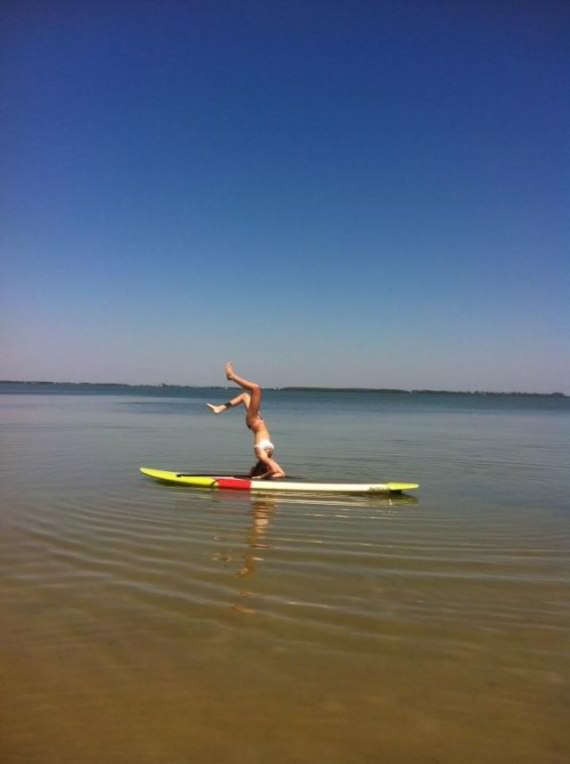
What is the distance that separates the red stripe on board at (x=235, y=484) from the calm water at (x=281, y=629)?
565mm

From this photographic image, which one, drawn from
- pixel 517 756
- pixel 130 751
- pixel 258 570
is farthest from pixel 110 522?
pixel 517 756

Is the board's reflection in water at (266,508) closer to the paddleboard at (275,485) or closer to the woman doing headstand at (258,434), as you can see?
the paddleboard at (275,485)

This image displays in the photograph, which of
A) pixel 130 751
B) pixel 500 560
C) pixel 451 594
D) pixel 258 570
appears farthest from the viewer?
pixel 500 560

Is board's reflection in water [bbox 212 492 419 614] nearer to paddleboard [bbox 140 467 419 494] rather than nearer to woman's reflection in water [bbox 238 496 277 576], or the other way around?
woman's reflection in water [bbox 238 496 277 576]

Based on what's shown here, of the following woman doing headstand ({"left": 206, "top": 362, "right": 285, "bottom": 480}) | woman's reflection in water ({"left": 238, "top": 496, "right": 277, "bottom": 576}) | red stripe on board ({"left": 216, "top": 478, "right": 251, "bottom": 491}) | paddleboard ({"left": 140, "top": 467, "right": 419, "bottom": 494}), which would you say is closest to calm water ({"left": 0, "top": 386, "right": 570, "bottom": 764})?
woman's reflection in water ({"left": 238, "top": 496, "right": 277, "bottom": 576})

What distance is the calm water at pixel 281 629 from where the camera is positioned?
4.09m

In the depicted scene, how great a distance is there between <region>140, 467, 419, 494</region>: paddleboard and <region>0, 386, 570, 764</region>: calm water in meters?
0.45

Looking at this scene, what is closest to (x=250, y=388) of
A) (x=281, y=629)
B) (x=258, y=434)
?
(x=258, y=434)

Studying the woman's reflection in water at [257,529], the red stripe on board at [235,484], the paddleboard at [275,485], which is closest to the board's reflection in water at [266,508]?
the woman's reflection in water at [257,529]

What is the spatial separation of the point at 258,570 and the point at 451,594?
218cm

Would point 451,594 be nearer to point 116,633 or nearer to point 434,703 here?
point 434,703

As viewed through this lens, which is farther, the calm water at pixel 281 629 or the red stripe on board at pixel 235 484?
the red stripe on board at pixel 235 484

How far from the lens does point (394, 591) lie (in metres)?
6.80

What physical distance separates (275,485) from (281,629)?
7.17m
